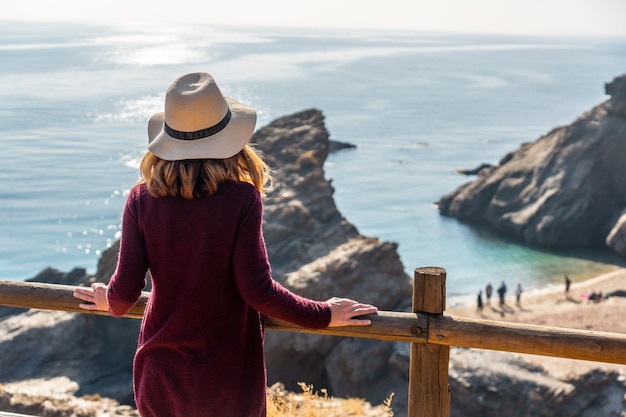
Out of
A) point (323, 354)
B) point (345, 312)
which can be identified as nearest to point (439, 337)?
point (345, 312)

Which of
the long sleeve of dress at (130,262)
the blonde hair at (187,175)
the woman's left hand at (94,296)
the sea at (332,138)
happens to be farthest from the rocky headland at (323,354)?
the sea at (332,138)

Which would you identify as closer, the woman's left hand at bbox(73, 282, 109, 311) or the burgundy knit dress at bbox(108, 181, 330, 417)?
the burgundy knit dress at bbox(108, 181, 330, 417)

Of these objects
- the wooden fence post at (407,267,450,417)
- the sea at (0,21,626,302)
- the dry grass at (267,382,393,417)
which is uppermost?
the wooden fence post at (407,267,450,417)

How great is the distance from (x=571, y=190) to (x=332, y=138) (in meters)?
57.5

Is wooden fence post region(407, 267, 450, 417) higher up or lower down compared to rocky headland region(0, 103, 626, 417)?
higher up

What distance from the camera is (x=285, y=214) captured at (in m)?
27.5

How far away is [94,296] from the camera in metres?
3.93

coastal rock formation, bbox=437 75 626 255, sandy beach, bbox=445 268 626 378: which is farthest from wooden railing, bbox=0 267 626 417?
coastal rock formation, bbox=437 75 626 255

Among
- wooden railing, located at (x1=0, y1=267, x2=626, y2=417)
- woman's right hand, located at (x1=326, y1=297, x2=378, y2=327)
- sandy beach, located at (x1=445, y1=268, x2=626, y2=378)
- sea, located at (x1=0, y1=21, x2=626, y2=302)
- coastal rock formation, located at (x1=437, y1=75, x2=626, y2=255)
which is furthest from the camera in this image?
sea, located at (x1=0, y1=21, x2=626, y2=302)

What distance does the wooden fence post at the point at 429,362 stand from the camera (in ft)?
13.0

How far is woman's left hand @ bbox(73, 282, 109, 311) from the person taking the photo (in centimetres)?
390

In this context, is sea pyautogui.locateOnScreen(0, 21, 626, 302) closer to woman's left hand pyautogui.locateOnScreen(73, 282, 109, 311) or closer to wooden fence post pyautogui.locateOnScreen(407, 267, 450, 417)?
wooden fence post pyautogui.locateOnScreen(407, 267, 450, 417)

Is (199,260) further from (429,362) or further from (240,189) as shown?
(429,362)

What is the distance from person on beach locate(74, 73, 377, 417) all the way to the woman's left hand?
64cm
